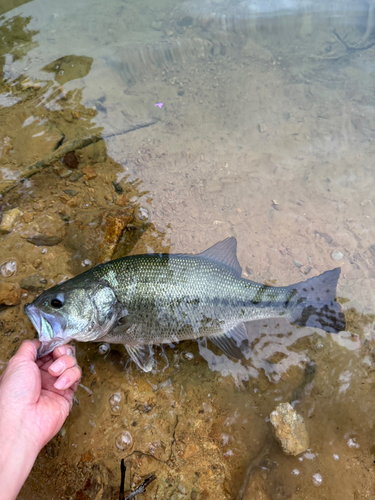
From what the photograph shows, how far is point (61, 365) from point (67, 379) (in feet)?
0.44

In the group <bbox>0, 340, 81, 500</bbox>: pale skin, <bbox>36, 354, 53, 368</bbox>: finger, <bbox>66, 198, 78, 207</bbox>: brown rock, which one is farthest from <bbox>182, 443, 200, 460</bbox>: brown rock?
<bbox>66, 198, 78, 207</bbox>: brown rock

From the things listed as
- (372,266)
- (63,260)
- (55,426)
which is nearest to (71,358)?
(55,426)

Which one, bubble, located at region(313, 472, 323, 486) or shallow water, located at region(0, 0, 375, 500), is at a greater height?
shallow water, located at region(0, 0, 375, 500)

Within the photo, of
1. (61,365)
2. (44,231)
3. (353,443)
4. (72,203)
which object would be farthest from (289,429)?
(72,203)

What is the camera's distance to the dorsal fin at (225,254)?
3.47 m

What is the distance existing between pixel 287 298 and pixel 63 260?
275cm

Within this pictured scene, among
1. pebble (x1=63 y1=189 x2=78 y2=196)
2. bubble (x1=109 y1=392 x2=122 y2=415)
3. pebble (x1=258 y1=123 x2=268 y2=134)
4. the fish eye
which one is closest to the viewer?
the fish eye

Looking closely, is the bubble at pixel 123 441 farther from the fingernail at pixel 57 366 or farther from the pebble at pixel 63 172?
the pebble at pixel 63 172

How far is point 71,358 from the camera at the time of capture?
280cm

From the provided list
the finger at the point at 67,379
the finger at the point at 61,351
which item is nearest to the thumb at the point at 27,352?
the finger at the point at 61,351

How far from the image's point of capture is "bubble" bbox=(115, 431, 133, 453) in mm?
2891

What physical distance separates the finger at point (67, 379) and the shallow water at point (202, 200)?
0.54 m

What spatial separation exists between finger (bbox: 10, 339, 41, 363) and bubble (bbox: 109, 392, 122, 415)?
3.08ft

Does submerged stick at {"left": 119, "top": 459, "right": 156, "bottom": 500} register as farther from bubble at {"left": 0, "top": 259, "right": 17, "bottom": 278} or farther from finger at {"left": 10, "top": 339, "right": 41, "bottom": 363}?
bubble at {"left": 0, "top": 259, "right": 17, "bottom": 278}
